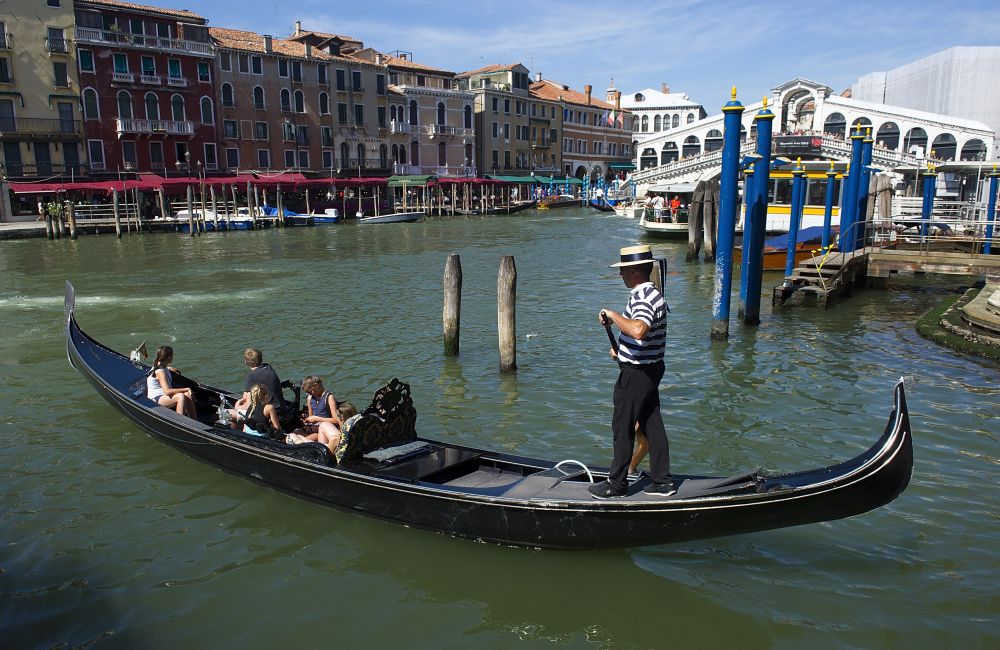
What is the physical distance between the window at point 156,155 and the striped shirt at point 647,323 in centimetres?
3512

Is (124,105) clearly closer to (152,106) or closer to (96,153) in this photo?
(152,106)

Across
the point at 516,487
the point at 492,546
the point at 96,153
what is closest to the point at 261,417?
the point at 492,546

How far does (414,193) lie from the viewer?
45.4 metres

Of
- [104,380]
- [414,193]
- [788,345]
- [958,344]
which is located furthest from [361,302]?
[414,193]

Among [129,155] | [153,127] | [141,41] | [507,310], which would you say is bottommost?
[507,310]

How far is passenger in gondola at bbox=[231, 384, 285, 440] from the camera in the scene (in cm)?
581

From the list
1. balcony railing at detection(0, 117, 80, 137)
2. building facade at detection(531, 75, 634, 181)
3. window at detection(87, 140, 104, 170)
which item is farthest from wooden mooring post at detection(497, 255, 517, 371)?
building facade at detection(531, 75, 634, 181)

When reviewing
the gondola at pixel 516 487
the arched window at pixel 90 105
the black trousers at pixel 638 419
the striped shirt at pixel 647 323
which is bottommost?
the gondola at pixel 516 487

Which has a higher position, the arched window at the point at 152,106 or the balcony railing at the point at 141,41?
the balcony railing at the point at 141,41

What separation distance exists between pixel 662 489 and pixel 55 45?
35.3 meters

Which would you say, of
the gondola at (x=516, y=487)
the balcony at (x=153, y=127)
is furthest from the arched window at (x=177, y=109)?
the gondola at (x=516, y=487)

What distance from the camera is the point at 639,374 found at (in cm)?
412

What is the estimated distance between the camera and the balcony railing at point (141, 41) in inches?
1233

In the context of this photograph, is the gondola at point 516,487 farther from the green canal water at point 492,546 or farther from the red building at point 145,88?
the red building at point 145,88
